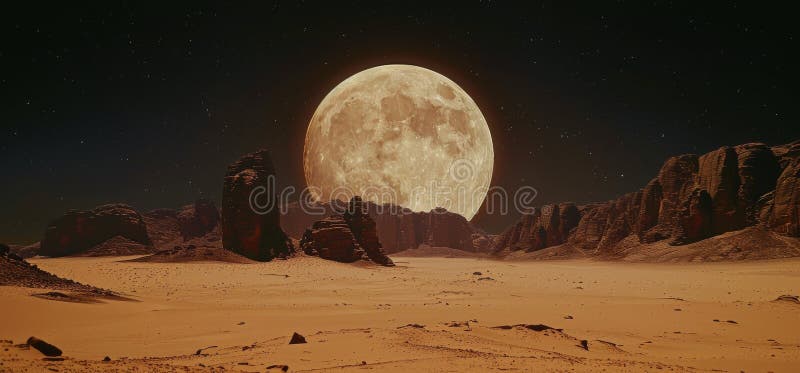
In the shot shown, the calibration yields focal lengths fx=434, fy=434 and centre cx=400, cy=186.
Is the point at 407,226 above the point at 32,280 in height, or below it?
above

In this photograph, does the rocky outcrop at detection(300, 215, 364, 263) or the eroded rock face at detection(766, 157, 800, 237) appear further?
the eroded rock face at detection(766, 157, 800, 237)

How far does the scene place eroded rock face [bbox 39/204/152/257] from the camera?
61469mm

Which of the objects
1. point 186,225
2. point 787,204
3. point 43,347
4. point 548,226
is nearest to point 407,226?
point 548,226

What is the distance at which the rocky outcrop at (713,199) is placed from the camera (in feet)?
127

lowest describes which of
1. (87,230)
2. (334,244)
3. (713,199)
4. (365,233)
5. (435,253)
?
(435,253)

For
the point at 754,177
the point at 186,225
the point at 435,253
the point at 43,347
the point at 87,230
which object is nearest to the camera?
the point at 43,347

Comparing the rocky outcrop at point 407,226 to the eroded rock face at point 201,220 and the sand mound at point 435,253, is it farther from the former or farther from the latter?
the eroded rock face at point 201,220

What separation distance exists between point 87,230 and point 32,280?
6231cm

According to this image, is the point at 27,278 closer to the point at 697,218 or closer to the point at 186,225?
the point at 697,218

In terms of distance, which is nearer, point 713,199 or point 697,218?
point 697,218

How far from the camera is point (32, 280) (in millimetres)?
10734

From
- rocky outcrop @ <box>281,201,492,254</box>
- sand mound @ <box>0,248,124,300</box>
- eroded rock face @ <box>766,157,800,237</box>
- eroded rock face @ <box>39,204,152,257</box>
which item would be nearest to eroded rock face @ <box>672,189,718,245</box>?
eroded rock face @ <box>766,157,800,237</box>

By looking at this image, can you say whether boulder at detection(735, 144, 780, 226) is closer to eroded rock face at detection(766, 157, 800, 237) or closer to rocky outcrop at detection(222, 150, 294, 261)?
eroded rock face at detection(766, 157, 800, 237)

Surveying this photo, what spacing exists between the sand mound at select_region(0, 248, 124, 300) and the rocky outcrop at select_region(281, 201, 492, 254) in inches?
3501
